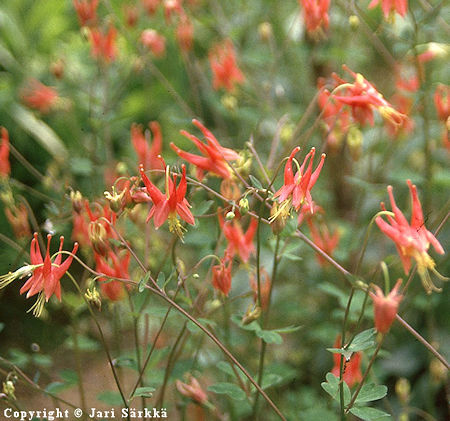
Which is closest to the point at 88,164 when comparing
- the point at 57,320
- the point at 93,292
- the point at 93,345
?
the point at 93,345

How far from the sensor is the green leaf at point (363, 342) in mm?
1116

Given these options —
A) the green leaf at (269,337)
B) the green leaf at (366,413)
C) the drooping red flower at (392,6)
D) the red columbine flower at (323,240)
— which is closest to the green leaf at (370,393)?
the green leaf at (366,413)

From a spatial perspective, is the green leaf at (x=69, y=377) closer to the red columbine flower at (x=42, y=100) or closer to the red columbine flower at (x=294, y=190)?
the red columbine flower at (x=294, y=190)

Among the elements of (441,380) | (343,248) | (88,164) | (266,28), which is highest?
(266,28)

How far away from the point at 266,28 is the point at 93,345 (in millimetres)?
1159

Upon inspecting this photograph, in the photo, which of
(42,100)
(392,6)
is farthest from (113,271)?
(42,100)

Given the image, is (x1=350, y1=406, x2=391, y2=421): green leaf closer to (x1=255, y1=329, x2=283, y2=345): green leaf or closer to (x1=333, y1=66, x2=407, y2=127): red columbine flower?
(x1=255, y1=329, x2=283, y2=345): green leaf

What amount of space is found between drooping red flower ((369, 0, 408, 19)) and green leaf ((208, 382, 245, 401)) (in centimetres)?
91

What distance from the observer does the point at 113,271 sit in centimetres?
132

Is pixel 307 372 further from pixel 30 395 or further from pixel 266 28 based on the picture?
pixel 266 28

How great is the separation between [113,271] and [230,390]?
0.36 metres

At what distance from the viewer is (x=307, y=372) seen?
89.6 inches

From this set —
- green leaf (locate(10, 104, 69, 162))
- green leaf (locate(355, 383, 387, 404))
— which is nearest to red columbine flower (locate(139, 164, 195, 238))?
green leaf (locate(355, 383, 387, 404))

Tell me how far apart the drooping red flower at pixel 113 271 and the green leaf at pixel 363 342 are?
499mm
